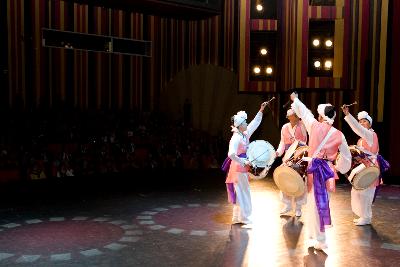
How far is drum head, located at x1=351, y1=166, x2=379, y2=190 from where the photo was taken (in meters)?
5.86

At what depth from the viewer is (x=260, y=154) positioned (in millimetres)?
6359

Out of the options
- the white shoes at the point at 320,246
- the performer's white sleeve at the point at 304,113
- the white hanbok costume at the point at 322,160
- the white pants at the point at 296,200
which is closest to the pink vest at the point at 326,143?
the white hanbok costume at the point at 322,160

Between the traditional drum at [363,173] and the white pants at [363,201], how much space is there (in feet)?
1.70

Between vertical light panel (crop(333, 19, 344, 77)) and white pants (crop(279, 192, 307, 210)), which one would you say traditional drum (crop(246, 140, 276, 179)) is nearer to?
white pants (crop(279, 192, 307, 210))

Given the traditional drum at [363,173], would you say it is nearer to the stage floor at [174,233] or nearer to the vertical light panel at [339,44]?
the stage floor at [174,233]

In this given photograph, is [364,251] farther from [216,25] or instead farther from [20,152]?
[216,25]

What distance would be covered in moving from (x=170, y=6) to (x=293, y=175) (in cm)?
839

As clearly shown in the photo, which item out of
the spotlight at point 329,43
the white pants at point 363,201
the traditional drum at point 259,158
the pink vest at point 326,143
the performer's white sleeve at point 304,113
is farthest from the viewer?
the spotlight at point 329,43

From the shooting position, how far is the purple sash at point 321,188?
518cm

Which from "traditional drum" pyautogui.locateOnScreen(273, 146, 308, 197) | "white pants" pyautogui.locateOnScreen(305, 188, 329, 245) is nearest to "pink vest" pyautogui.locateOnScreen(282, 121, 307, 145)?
"traditional drum" pyautogui.locateOnScreen(273, 146, 308, 197)

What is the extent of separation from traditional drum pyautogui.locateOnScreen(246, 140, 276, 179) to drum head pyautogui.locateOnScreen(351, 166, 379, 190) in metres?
1.06

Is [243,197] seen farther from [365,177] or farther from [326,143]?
[326,143]

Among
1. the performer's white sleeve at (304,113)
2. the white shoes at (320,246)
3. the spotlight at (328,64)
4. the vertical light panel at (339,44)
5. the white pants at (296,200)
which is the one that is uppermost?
the vertical light panel at (339,44)

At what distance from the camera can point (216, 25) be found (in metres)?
14.3
